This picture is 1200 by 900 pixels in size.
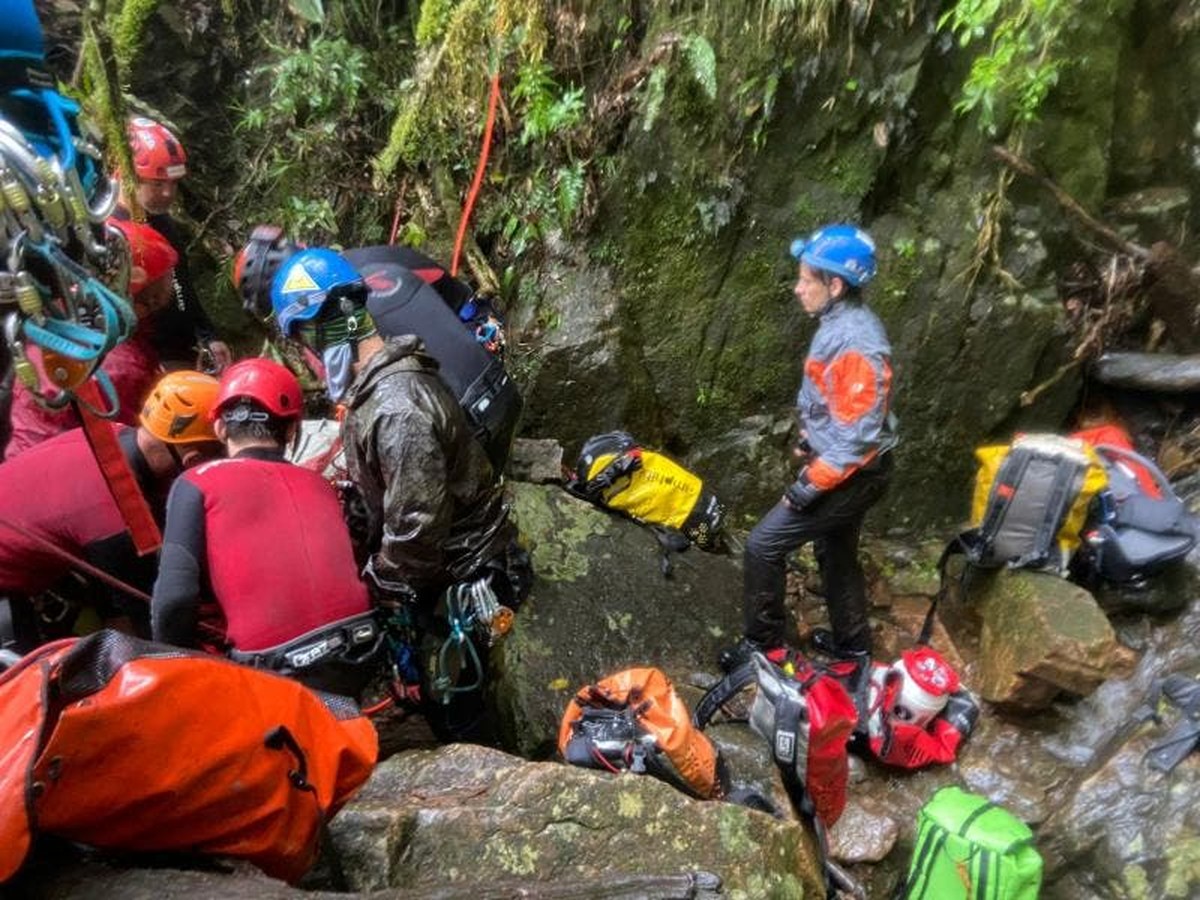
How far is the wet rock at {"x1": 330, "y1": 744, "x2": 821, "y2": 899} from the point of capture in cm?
244

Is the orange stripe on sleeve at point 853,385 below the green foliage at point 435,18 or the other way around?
below

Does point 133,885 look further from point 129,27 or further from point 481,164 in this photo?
point 129,27

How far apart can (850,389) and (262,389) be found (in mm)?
3099

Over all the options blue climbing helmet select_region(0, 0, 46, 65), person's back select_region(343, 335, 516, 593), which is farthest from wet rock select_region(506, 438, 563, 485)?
blue climbing helmet select_region(0, 0, 46, 65)

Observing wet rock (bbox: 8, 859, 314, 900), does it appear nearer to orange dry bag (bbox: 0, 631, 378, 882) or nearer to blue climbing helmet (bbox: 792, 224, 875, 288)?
orange dry bag (bbox: 0, 631, 378, 882)

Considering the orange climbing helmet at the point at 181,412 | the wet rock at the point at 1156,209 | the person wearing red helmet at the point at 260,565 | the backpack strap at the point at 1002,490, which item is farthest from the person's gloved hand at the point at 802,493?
the wet rock at the point at 1156,209

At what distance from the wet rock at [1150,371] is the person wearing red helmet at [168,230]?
6.69m

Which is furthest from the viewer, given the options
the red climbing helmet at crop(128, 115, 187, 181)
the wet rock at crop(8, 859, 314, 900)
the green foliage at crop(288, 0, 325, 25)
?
the green foliage at crop(288, 0, 325, 25)

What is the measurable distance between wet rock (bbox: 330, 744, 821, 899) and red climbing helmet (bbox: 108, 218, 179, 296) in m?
3.64

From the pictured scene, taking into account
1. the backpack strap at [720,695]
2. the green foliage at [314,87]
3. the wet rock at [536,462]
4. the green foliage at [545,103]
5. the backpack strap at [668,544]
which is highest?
the green foliage at [314,87]

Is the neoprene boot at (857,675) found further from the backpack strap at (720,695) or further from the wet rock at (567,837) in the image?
the wet rock at (567,837)

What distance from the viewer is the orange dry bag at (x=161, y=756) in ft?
5.66

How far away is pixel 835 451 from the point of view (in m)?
4.95

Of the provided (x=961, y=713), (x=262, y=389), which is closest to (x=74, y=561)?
(x=262, y=389)
